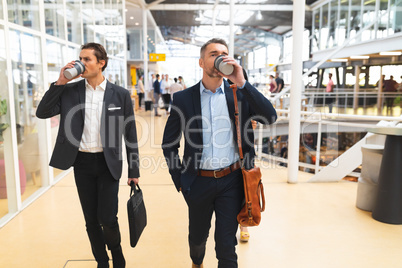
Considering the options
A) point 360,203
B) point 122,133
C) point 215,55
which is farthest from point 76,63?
point 360,203

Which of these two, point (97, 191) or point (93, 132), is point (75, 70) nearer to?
point (93, 132)

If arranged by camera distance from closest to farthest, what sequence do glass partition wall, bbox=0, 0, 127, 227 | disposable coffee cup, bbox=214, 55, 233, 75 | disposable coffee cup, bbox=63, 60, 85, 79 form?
1. disposable coffee cup, bbox=214, 55, 233, 75
2. disposable coffee cup, bbox=63, 60, 85, 79
3. glass partition wall, bbox=0, 0, 127, 227

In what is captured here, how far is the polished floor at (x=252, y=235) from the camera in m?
3.06

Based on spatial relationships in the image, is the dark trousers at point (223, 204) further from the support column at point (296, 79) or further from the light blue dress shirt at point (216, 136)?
the support column at point (296, 79)

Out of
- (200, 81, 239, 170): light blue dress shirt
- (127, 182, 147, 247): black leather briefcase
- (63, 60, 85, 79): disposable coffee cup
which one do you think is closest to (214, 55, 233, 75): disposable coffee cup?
(200, 81, 239, 170): light blue dress shirt

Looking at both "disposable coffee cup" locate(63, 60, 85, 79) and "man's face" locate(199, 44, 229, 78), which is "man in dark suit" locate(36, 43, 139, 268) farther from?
"man's face" locate(199, 44, 229, 78)

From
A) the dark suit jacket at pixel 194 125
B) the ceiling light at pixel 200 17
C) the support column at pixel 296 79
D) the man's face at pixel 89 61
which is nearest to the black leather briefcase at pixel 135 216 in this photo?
the dark suit jacket at pixel 194 125

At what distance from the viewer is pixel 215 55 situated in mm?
2035

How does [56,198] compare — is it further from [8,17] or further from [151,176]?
[8,17]

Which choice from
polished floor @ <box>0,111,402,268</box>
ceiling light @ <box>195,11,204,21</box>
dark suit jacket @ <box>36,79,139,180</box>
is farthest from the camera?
ceiling light @ <box>195,11,204,21</box>

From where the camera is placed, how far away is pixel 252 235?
3582mm

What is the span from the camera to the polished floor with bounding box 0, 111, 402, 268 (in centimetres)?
306

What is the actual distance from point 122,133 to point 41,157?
3116 millimetres

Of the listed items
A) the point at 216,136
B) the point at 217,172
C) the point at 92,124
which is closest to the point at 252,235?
the point at 217,172
